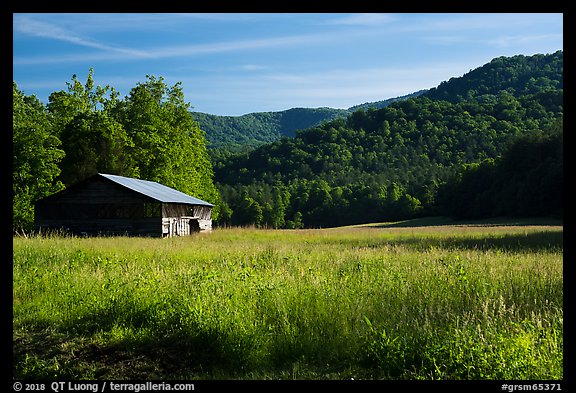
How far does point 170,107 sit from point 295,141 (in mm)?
81620

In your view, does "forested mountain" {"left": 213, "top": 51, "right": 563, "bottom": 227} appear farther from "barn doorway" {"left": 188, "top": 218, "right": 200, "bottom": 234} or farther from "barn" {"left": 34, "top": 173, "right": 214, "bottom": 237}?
"barn" {"left": 34, "top": 173, "right": 214, "bottom": 237}

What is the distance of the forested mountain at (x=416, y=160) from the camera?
72.6m

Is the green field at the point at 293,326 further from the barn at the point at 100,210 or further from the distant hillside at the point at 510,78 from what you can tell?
the distant hillside at the point at 510,78

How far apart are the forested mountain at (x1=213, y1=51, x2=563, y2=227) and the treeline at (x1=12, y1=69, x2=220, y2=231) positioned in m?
33.7

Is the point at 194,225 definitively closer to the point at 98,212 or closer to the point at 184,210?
the point at 184,210

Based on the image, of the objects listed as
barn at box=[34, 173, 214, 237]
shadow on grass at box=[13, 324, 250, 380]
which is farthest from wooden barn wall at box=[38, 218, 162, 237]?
shadow on grass at box=[13, 324, 250, 380]

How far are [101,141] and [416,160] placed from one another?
95306 mm

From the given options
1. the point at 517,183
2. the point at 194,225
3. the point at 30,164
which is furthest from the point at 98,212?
the point at 517,183

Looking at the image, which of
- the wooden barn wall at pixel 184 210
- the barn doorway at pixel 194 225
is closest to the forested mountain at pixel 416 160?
the wooden barn wall at pixel 184 210

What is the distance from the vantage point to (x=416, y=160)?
130 metres

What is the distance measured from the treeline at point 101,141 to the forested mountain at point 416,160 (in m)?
33.7

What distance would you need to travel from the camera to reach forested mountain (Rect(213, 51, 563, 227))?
7262 centimetres
